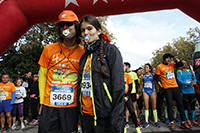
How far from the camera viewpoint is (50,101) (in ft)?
5.96

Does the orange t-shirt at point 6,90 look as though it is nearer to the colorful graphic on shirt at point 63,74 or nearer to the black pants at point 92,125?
the colorful graphic on shirt at point 63,74

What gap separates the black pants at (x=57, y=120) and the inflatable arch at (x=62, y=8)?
2.40m

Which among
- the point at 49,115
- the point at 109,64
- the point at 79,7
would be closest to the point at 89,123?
the point at 49,115

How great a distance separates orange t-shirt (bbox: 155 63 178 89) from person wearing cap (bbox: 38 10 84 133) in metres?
3.82

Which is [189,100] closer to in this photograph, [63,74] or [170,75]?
[170,75]

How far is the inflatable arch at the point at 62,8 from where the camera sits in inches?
126

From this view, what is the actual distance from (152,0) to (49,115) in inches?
138

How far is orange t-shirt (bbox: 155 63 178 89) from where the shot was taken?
15.3 feet

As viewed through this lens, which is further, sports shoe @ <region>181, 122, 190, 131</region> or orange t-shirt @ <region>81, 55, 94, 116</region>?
sports shoe @ <region>181, 122, 190, 131</region>

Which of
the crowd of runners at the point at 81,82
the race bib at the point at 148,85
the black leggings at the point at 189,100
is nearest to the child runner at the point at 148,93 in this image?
the race bib at the point at 148,85

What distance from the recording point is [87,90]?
1.56 m

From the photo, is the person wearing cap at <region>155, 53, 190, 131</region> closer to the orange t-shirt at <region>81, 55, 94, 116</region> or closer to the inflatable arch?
the inflatable arch

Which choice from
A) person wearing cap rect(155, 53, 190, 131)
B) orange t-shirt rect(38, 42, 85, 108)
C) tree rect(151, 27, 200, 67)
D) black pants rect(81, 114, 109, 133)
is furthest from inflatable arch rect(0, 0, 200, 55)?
tree rect(151, 27, 200, 67)

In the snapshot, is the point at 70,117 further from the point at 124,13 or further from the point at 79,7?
the point at 124,13
